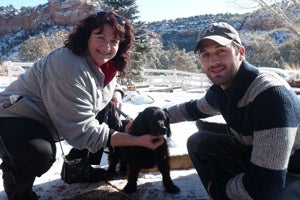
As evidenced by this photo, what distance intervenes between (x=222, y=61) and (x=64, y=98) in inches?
41.9

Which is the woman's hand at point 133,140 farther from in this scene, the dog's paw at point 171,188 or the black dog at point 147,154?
the dog's paw at point 171,188

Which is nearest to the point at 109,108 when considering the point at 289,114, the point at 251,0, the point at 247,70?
the point at 247,70

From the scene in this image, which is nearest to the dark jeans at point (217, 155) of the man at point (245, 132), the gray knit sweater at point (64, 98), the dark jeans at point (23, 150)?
the man at point (245, 132)

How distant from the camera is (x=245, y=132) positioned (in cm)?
201

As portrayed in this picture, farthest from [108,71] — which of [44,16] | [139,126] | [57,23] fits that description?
[44,16]

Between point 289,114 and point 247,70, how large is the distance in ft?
1.25

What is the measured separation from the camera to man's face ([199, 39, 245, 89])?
200 cm

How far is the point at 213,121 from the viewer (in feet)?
10.0

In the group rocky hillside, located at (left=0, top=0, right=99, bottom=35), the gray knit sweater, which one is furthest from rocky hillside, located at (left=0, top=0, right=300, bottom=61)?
the gray knit sweater

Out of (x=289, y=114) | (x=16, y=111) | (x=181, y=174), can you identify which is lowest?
(x=181, y=174)

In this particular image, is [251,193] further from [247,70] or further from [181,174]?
[181,174]

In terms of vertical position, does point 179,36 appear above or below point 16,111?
below

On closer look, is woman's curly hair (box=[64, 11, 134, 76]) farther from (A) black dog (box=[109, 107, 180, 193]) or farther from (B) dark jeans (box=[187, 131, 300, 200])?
(B) dark jeans (box=[187, 131, 300, 200])

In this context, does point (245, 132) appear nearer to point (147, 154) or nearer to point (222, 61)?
point (222, 61)
